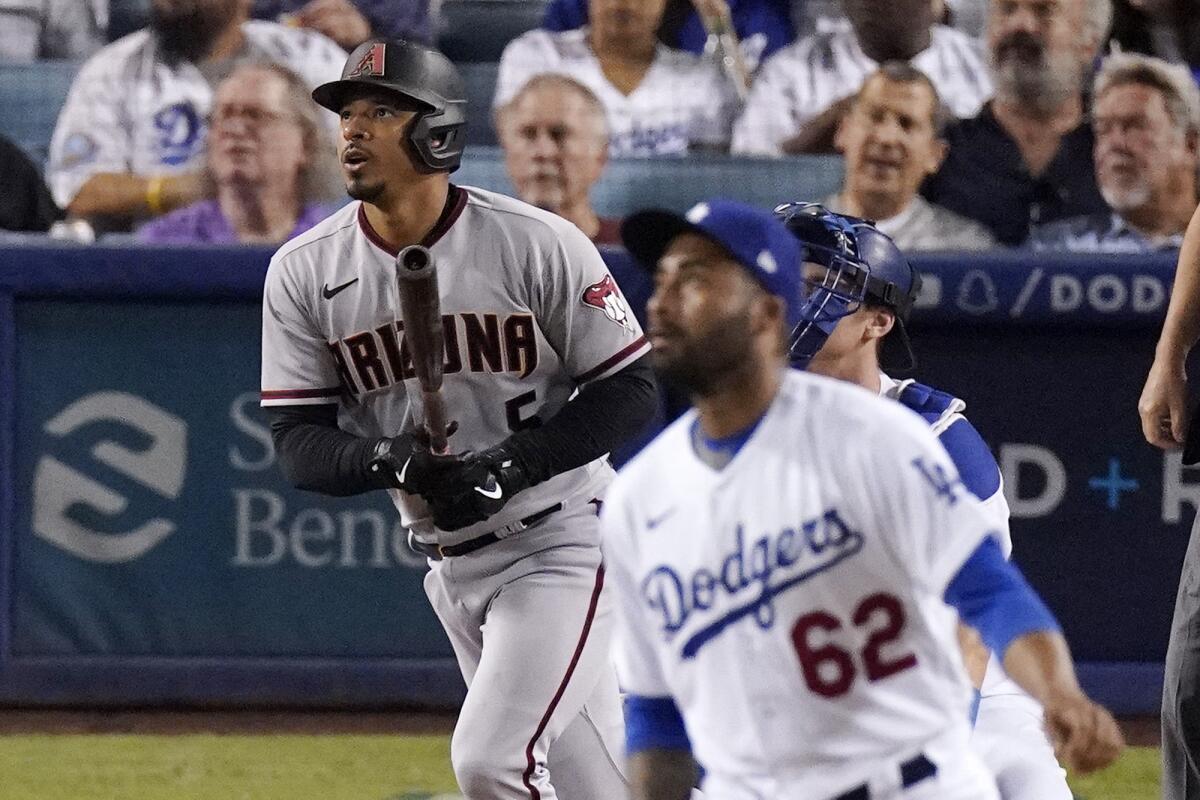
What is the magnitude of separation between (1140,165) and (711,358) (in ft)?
14.1

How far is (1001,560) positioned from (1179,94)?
14.5 ft

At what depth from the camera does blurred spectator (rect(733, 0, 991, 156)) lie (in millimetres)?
6797

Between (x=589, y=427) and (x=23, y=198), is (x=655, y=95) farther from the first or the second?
(x=589, y=427)

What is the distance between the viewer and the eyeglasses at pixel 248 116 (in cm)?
651

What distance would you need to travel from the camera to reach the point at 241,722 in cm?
621

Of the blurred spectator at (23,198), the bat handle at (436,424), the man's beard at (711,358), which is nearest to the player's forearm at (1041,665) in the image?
the man's beard at (711,358)

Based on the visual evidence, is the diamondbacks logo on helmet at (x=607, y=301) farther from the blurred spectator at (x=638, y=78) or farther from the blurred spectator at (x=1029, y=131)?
the blurred spectator at (x=638, y=78)

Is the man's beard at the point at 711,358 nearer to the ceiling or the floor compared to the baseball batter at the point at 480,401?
nearer to the ceiling

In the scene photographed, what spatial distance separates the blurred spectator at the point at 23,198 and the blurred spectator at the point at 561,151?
5.37 ft

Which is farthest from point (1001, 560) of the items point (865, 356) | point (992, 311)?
point (992, 311)

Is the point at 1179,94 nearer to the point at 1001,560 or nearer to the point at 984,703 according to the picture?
the point at 984,703

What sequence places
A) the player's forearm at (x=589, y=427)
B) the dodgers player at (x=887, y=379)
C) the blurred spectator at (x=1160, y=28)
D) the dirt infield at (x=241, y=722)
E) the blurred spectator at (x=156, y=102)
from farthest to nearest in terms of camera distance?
the blurred spectator at (x=1160, y=28) < the blurred spectator at (x=156, y=102) < the dirt infield at (x=241, y=722) < the player's forearm at (x=589, y=427) < the dodgers player at (x=887, y=379)

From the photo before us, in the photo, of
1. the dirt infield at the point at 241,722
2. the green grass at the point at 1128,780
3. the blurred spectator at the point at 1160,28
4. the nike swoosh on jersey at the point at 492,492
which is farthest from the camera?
the blurred spectator at the point at 1160,28

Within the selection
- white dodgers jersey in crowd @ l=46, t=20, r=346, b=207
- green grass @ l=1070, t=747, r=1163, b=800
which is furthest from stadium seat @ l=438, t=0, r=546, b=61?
green grass @ l=1070, t=747, r=1163, b=800
